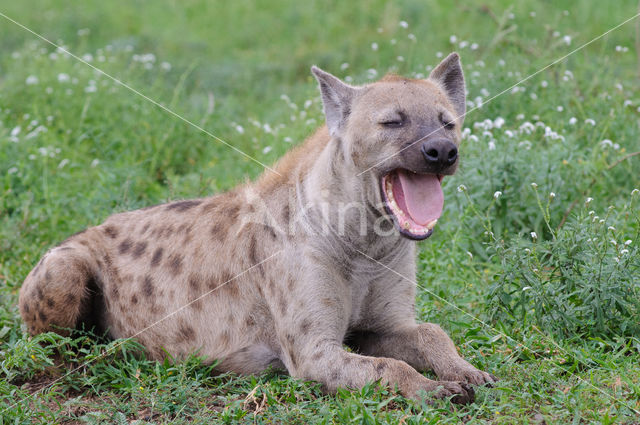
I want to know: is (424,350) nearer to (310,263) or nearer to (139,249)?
(310,263)

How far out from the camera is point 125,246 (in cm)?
423

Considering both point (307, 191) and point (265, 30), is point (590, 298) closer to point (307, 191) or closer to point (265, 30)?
point (307, 191)

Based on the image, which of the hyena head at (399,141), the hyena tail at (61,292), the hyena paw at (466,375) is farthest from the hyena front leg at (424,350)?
the hyena tail at (61,292)

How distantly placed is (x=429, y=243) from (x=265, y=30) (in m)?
5.24

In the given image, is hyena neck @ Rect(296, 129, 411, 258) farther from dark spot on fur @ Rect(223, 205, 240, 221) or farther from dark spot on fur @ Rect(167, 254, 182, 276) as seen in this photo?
dark spot on fur @ Rect(167, 254, 182, 276)

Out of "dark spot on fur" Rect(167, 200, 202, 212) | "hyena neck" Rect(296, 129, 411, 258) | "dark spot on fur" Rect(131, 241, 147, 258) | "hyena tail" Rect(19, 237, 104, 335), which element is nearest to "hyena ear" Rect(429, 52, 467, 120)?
"hyena neck" Rect(296, 129, 411, 258)

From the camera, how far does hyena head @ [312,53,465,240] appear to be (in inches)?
136

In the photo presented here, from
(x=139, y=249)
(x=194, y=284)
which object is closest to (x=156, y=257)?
(x=139, y=249)

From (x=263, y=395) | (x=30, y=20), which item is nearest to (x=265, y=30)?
(x=30, y=20)

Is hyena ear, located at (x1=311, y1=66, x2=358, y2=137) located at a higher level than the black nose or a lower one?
higher

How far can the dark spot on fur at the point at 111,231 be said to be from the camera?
431 centimetres

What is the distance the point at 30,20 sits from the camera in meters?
9.93

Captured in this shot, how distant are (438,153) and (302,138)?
9.29ft

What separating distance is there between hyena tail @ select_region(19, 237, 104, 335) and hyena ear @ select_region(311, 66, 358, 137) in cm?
134
